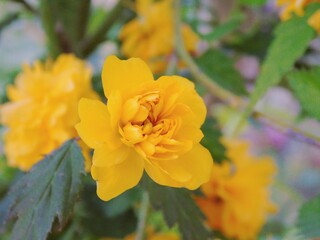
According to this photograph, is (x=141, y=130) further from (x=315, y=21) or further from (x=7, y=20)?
(x=7, y=20)

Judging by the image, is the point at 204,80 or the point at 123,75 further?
the point at 204,80

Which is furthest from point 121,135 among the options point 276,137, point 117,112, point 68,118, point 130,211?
point 276,137

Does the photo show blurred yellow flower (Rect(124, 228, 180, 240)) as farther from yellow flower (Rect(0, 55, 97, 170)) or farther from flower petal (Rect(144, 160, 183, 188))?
flower petal (Rect(144, 160, 183, 188))

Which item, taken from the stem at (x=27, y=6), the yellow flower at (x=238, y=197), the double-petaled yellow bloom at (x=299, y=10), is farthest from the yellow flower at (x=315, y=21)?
the stem at (x=27, y=6)

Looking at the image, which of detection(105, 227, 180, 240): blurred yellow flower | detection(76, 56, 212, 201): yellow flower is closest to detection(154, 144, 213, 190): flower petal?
detection(76, 56, 212, 201): yellow flower

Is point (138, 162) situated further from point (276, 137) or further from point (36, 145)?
point (276, 137)

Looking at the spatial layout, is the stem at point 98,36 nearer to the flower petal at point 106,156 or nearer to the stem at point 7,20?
the stem at point 7,20

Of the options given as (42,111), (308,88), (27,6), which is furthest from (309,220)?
(27,6)

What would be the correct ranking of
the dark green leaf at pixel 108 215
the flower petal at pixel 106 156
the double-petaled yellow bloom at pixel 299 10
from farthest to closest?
the dark green leaf at pixel 108 215 < the double-petaled yellow bloom at pixel 299 10 < the flower petal at pixel 106 156
